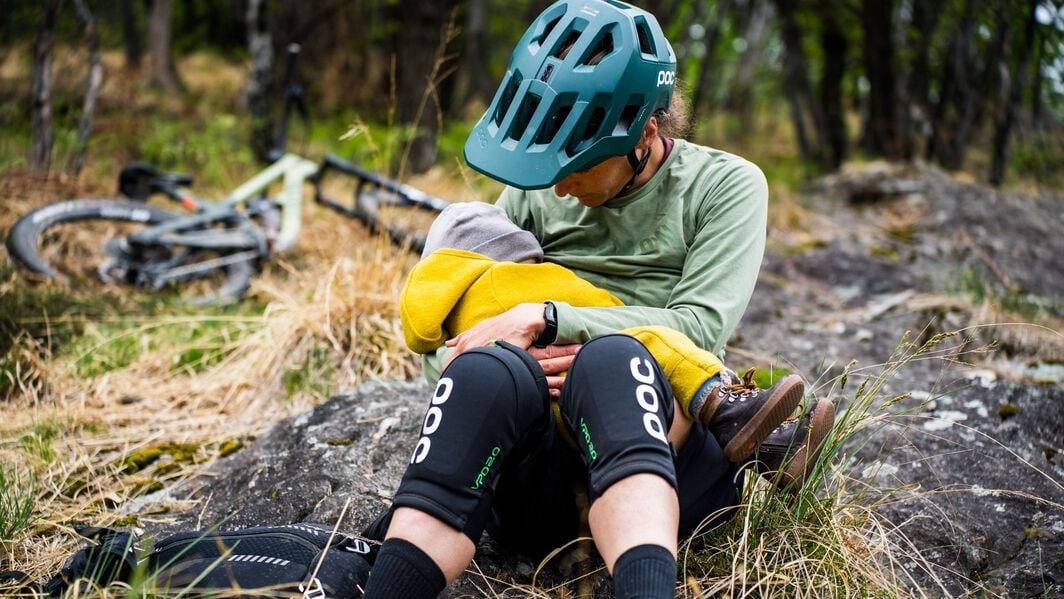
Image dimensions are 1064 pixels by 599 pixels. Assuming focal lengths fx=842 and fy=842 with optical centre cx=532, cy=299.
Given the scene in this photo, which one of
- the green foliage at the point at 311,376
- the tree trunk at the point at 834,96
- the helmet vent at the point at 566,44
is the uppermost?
the helmet vent at the point at 566,44

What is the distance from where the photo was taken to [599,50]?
80.7 inches

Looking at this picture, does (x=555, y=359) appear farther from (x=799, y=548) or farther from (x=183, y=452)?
(x=183, y=452)

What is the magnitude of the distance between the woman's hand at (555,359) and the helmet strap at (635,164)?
489 mm

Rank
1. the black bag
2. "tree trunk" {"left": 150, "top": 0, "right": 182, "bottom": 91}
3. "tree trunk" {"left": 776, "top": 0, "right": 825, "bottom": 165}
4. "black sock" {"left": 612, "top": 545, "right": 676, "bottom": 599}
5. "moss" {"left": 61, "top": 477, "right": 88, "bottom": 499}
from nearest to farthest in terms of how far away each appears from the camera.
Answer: "black sock" {"left": 612, "top": 545, "right": 676, "bottom": 599}, the black bag, "moss" {"left": 61, "top": 477, "right": 88, "bottom": 499}, "tree trunk" {"left": 776, "top": 0, "right": 825, "bottom": 165}, "tree trunk" {"left": 150, "top": 0, "right": 182, "bottom": 91}

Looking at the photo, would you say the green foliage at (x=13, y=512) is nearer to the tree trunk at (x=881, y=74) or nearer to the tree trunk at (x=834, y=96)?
the tree trunk at (x=881, y=74)

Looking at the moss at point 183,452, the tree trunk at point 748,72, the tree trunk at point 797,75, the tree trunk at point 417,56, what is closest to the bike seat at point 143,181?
the tree trunk at point 417,56

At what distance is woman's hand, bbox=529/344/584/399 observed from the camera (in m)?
1.92

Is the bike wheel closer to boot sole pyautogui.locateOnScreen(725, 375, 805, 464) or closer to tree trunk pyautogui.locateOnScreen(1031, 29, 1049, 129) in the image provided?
boot sole pyautogui.locateOnScreen(725, 375, 805, 464)

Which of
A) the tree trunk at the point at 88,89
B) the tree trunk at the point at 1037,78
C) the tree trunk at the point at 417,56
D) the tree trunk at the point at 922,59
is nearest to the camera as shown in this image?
the tree trunk at the point at 88,89

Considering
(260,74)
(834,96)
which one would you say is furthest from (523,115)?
(834,96)

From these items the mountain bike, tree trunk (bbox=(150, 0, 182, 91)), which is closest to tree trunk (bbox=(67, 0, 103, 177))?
the mountain bike

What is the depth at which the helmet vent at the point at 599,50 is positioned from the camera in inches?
79.6

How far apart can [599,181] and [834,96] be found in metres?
9.77

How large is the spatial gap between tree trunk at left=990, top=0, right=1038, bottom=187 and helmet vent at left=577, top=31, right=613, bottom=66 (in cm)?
745
